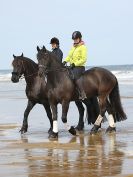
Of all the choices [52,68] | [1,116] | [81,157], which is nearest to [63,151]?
[81,157]

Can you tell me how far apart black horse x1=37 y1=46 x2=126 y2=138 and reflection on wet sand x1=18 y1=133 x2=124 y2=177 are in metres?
1.16

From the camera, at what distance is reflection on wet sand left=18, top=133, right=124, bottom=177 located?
7.79 meters

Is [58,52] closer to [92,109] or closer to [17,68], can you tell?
[17,68]

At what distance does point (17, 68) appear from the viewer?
12445 millimetres

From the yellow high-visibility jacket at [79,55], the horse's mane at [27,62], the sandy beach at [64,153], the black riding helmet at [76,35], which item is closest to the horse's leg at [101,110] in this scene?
the sandy beach at [64,153]

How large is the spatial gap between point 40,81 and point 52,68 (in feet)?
1.97

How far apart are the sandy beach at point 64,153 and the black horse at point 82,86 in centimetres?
51

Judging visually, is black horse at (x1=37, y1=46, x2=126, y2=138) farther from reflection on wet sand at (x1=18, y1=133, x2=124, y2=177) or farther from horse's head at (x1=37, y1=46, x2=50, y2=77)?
reflection on wet sand at (x1=18, y1=133, x2=124, y2=177)

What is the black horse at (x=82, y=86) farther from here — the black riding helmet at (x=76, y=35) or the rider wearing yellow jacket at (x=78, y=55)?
the black riding helmet at (x=76, y=35)

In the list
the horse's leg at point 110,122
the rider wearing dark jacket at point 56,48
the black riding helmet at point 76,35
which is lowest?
the horse's leg at point 110,122

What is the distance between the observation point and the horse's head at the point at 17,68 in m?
12.4

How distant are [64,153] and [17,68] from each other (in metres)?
3.33

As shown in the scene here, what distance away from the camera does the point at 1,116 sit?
1758cm

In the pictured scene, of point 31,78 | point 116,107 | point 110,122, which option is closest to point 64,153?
point 31,78
